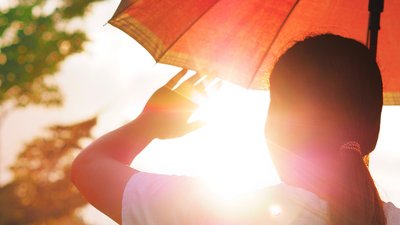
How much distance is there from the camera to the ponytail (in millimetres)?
1637

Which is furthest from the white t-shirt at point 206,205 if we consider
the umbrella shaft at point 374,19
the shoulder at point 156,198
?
the umbrella shaft at point 374,19

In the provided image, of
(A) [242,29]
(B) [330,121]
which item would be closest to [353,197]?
(B) [330,121]

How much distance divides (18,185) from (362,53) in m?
19.5

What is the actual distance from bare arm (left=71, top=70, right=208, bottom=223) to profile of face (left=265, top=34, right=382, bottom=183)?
0.31 meters

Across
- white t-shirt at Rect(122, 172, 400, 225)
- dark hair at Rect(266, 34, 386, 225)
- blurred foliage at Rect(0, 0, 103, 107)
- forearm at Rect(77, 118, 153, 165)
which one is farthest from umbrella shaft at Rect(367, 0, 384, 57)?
blurred foliage at Rect(0, 0, 103, 107)

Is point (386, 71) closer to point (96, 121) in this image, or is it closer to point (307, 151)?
point (307, 151)

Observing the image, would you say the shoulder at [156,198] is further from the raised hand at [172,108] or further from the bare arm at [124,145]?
the raised hand at [172,108]

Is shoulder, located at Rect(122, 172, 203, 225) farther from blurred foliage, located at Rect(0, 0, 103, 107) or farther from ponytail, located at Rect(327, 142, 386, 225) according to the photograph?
blurred foliage, located at Rect(0, 0, 103, 107)

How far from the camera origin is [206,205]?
166cm

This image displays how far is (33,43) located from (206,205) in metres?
16.7

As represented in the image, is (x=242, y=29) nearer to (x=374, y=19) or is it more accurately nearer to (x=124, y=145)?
(x=374, y=19)

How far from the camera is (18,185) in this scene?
2033cm

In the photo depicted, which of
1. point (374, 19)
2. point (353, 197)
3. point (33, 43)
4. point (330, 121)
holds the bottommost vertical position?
point (33, 43)

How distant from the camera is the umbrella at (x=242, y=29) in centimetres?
308
